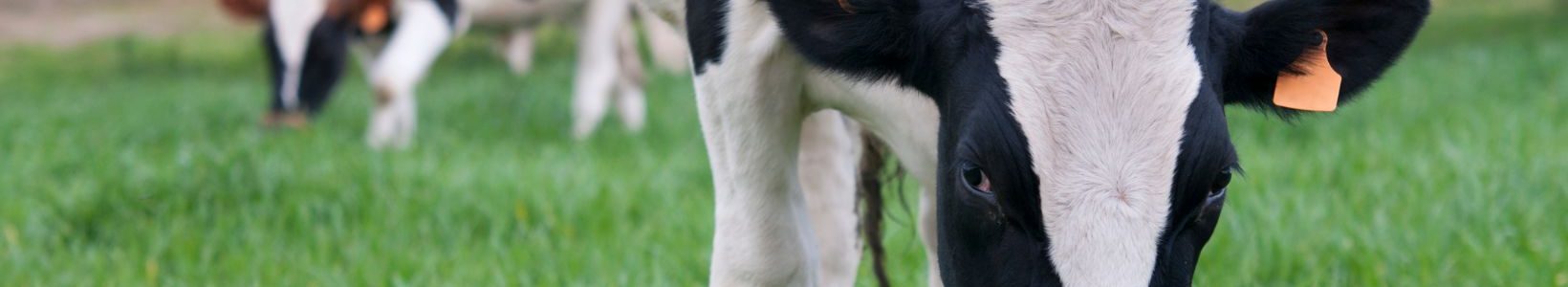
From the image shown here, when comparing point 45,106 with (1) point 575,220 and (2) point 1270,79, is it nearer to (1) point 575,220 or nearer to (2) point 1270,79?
(1) point 575,220

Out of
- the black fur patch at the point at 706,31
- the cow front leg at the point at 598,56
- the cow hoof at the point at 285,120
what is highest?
the black fur patch at the point at 706,31

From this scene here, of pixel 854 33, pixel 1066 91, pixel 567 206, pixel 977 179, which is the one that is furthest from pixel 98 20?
pixel 1066 91

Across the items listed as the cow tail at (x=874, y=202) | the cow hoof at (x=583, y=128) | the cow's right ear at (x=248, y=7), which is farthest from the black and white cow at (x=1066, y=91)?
the cow's right ear at (x=248, y=7)

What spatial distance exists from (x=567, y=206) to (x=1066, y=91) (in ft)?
10.1

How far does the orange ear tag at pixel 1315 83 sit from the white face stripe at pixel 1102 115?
25cm

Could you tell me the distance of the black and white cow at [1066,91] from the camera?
82.0 inches

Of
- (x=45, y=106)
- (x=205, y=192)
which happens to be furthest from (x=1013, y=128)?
(x=45, y=106)

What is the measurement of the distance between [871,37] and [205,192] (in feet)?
10.5

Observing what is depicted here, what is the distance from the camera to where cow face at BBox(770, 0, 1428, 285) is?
6.82 ft

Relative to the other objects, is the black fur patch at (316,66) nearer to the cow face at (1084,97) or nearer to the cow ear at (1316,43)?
the cow face at (1084,97)

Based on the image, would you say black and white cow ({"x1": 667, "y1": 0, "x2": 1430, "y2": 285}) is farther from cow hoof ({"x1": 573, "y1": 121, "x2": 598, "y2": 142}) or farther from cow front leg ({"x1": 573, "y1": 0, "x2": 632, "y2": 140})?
cow front leg ({"x1": 573, "y1": 0, "x2": 632, "y2": 140})

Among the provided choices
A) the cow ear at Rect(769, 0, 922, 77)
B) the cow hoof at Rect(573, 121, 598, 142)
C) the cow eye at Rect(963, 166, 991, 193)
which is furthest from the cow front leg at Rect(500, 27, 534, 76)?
the cow eye at Rect(963, 166, 991, 193)

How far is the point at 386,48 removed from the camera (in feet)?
26.8

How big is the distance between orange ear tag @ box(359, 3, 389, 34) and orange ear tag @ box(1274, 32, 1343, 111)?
6316 millimetres
